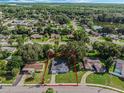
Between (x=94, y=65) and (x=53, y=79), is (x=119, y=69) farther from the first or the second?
(x=53, y=79)

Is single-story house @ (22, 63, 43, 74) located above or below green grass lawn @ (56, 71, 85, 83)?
above

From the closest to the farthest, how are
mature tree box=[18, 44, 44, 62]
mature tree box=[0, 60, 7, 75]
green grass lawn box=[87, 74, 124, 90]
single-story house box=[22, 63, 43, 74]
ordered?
1. green grass lawn box=[87, 74, 124, 90]
2. mature tree box=[0, 60, 7, 75]
3. single-story house box=[22, 63, 43, 74]
4. mature tree box=[18, 44, 44, 62]

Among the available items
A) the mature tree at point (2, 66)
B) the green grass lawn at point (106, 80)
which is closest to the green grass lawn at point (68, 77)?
the green grass lawn at point (106, 80)

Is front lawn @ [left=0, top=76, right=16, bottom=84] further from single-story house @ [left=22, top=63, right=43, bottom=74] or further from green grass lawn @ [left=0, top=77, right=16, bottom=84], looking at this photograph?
single-story house @ [left=22, top=63, right=43, bottom=74]

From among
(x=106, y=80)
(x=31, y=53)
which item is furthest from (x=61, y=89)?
(x=31, y=53)

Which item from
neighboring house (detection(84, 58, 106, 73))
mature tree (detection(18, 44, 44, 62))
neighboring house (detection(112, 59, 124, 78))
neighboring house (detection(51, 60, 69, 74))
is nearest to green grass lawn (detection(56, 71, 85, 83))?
neighboring house (detection(51, 60, 69, 74))

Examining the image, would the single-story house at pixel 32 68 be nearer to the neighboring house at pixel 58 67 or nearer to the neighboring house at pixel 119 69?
the neighboring house at pixel 58 67
